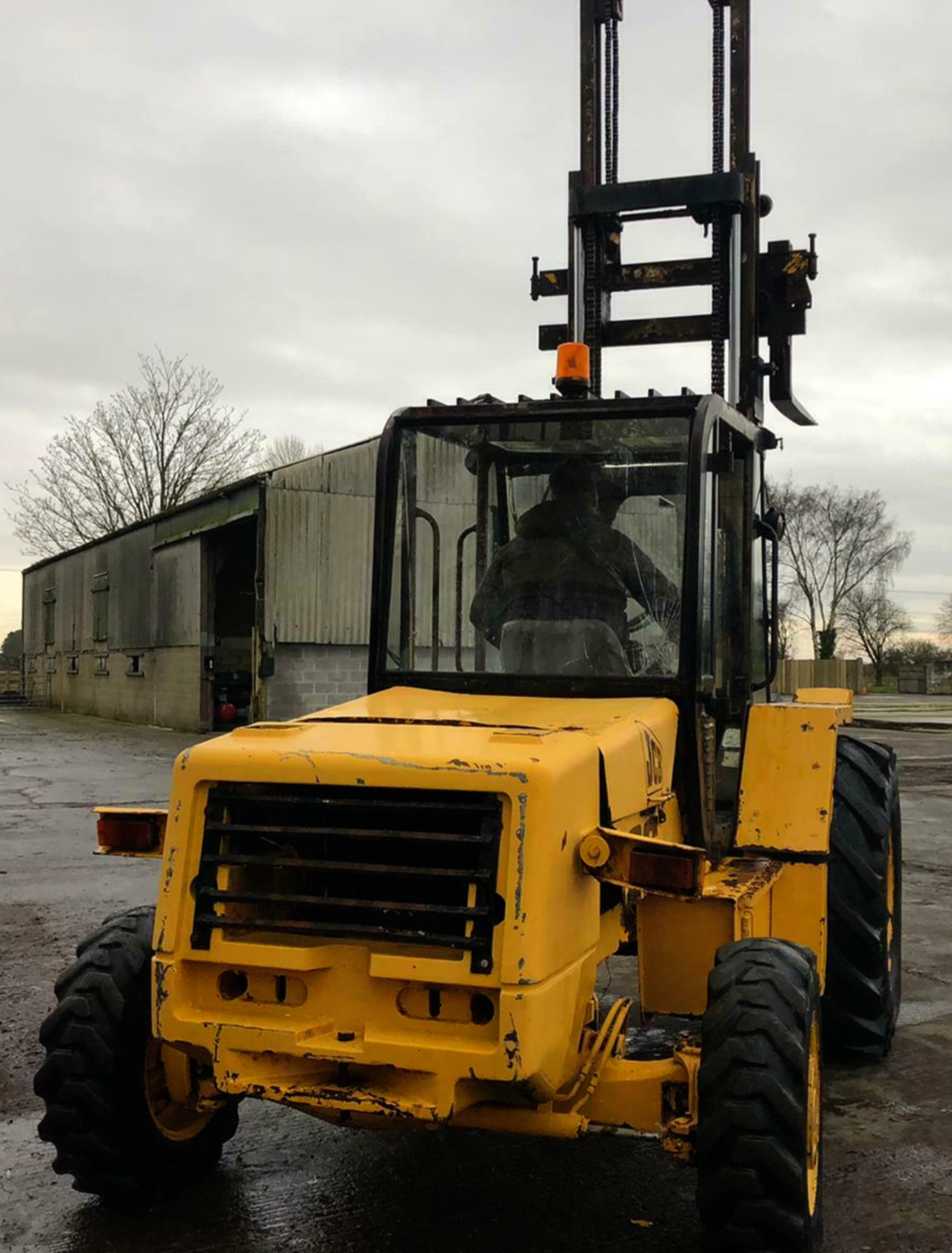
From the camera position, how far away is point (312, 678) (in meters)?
24.2

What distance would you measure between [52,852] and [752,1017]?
940cm

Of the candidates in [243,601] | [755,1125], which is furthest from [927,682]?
[755,1125]

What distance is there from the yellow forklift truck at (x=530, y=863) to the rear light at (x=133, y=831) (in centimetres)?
1

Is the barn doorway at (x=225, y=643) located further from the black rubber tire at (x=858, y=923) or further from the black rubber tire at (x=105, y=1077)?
the black rubber tire at (x=105, y=1077)

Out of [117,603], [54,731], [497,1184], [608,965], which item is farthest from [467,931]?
[117,603]

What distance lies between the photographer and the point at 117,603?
35250 millimetres

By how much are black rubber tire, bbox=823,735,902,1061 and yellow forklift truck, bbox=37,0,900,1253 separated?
0.6 inches

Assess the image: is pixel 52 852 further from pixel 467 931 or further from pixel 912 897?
pixel 467 931

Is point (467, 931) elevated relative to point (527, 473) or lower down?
lower down

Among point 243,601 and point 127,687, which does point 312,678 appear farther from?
point 127,687

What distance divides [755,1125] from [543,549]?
2.23 metres

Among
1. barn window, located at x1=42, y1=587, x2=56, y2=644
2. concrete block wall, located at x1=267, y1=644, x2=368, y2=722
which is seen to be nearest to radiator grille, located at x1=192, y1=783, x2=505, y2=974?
concrete block wall, located at x1=267, y1=644, x2=368, y2=722

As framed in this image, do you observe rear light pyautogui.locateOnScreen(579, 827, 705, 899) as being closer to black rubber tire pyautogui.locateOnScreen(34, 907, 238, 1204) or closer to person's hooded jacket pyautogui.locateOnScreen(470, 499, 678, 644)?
person's hooded jacket pyautogui.locateOnScreen(470, 499, 678, 644)

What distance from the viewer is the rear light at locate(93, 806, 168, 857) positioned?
4125mm
